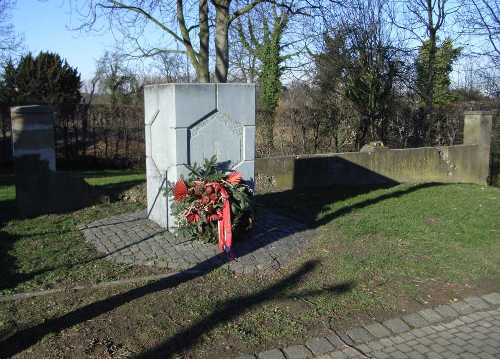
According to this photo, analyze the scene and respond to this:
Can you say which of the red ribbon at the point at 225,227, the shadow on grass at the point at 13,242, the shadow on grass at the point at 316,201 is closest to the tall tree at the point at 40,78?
the shadow on grass at the point at 13,242

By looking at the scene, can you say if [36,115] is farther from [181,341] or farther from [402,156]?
[402,156]

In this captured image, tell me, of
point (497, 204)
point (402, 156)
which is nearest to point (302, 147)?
point (402, 156)

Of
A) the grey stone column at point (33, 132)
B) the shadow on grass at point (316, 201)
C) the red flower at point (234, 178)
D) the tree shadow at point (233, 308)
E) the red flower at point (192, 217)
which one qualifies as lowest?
the tree shadow at point (233, 308)

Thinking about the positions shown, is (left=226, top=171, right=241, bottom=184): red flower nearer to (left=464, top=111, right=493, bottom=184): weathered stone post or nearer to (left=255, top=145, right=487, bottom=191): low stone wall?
(left=255, top=145, right=487, bottom=191): low stone wall

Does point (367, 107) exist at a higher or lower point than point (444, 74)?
lower

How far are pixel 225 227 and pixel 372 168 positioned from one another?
7.78 metres

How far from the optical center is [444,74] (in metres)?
22.1

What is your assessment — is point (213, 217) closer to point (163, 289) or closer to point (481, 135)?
point (163, 289)

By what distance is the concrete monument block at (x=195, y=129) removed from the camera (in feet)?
21.3

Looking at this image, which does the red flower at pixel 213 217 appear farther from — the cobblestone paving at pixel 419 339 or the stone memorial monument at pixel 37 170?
the stone memorial monument at pixel 37 170

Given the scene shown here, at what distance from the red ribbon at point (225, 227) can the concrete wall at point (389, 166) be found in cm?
535

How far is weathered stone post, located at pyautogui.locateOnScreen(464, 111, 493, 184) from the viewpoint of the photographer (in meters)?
14.4

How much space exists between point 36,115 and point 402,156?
914 centimetres

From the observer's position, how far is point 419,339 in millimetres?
4176
